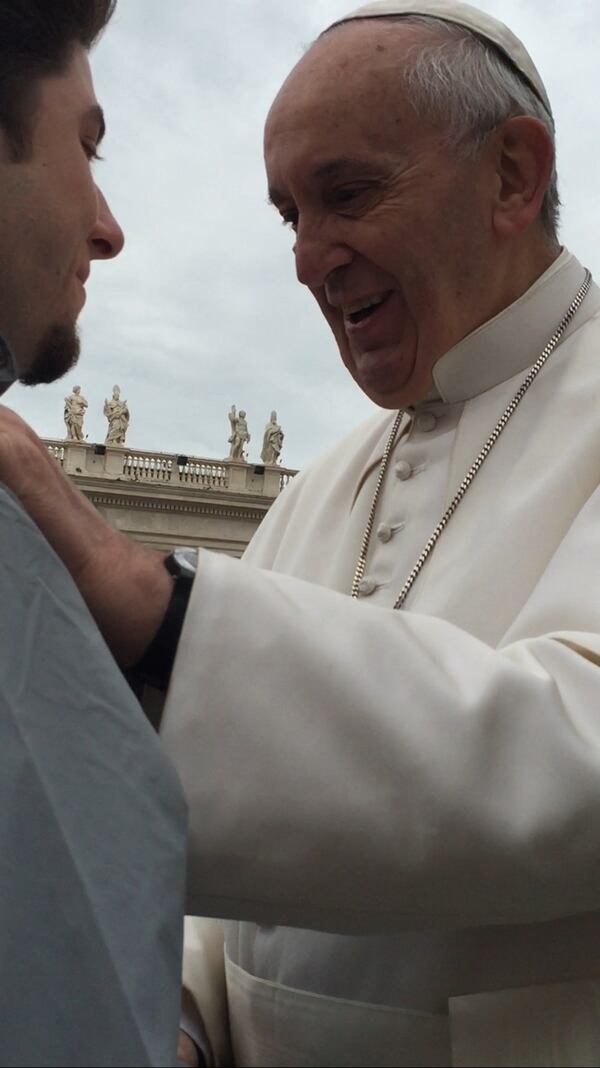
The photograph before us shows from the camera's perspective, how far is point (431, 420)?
7.41 feet

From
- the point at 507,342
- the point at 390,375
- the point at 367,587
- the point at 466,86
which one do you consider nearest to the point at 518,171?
the point at 466,86

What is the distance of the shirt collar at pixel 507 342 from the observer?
2.14 metres

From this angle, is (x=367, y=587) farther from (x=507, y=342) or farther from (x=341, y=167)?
(x=341, y=167)

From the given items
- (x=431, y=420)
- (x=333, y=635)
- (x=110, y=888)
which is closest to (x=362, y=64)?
(x=431, y=420)

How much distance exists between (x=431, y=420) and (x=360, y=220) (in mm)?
401

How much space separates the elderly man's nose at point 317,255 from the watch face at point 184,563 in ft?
3.43

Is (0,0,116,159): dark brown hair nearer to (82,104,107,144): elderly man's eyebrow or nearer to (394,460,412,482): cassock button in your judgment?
(82,104,107,144): elderly man's eyebrow

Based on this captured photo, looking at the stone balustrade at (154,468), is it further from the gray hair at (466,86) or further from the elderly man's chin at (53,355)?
the elderly man's chin at (53,355)

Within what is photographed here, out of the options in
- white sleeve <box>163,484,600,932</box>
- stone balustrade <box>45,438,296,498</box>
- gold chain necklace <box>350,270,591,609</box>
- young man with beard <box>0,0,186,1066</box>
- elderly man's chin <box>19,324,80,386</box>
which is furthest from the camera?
stone balustrade <box>45,438,296,498</box>

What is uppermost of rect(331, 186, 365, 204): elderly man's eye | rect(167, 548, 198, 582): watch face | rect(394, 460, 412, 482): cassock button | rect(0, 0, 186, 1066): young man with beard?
rect(331, 186, 365, 204): elderly man's eye

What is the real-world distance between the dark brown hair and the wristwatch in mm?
622

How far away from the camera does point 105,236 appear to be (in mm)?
1623

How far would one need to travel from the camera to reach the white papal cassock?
1.12 metres

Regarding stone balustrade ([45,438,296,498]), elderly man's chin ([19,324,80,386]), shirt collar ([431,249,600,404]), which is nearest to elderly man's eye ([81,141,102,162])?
elderly man's chin ([19,324,80,386])
